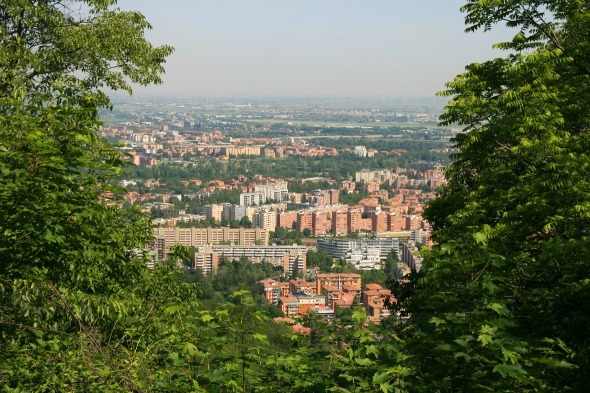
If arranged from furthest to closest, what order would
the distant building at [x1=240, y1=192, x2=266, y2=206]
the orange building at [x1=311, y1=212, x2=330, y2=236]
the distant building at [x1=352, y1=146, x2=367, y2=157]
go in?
the distant building at [x1=352, y1=146, x2=367, y2=157], the distant building at [x1=240, y1=192, x2=266, y2=206], the orange building at [x1=311, y1=212, x2=330, y2=236]

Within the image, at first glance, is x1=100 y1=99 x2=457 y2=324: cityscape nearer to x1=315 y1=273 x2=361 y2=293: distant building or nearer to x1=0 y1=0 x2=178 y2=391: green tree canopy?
x1=315 y1=273 x2=361 y2=293: distant building

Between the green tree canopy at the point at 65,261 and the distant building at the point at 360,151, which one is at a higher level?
the green tree canopy at the point at 65,261

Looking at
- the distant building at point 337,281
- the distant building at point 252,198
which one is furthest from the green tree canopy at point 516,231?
the distant building at point 252,198

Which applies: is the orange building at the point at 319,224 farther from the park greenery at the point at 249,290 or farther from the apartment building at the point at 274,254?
the park greenery at the point at 249,290

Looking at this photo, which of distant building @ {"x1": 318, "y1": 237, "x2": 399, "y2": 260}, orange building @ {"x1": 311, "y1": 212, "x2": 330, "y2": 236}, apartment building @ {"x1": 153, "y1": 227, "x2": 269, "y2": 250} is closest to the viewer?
distant building @ {"x1": 318, "y1": 237, "x2": 399, "y2": 260}

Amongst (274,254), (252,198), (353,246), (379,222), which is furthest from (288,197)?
(274,254)

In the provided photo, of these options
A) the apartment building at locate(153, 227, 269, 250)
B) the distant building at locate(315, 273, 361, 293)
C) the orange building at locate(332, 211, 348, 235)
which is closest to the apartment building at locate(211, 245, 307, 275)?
the apartment building at locate(153, 227, 269, 250)

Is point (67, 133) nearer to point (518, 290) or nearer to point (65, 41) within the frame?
point (65, 41)

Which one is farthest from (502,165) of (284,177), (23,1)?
(284,177)
